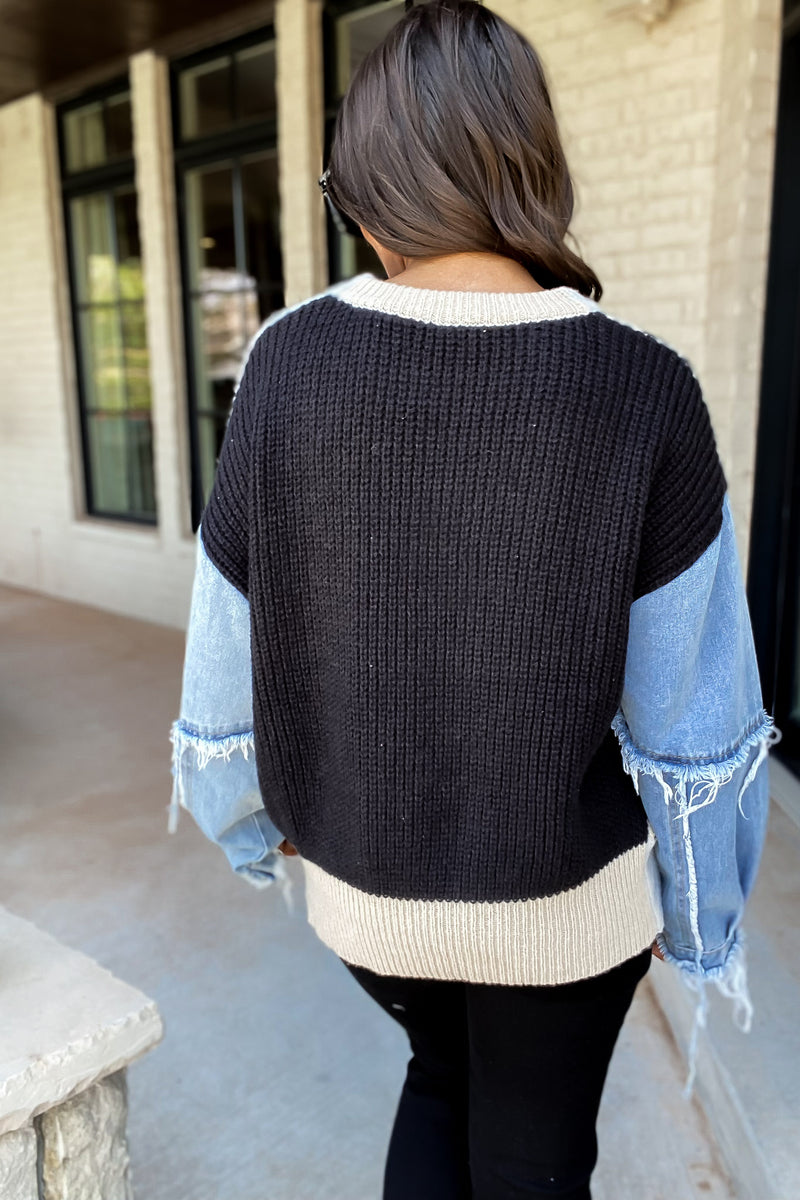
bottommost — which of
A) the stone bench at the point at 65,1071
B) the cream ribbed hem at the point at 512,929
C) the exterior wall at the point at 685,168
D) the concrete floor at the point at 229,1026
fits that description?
the concrete floor at the point at 229,1026

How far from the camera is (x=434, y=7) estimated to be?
2.97 ft

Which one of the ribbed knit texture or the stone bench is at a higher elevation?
the ribbed knit texture

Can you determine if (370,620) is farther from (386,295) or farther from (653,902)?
(653,902)

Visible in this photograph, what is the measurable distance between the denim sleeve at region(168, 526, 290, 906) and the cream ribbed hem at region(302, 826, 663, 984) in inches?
5.7

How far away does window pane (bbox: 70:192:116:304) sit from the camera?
612 centimetres

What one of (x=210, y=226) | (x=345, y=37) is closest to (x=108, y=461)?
(x=210, y=226)

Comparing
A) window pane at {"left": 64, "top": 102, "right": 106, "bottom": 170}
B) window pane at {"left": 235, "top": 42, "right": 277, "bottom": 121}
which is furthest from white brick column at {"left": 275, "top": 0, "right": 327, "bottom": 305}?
window pane at {"left": 64, "top": 102, "right": 106, "bottom": 170}

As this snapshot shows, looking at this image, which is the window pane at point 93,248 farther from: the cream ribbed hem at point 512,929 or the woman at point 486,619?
the cream ribbed hem at point 512,929

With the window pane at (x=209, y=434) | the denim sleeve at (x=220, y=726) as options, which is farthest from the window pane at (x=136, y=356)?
the denim sleeve at (x=220, y=726)

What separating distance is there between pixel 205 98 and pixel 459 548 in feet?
17.3

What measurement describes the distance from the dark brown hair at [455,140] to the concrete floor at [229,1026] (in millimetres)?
1657

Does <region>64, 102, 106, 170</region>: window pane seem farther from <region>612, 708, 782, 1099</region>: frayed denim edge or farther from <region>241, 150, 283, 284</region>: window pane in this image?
<region>612, 708, 782, 1099</region>: frayed denim edge

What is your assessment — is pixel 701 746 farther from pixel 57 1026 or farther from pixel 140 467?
pixel 140 467

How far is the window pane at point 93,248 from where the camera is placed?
6.12m
